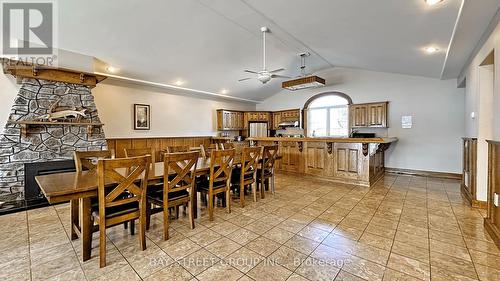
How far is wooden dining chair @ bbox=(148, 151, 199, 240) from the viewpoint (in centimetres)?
241

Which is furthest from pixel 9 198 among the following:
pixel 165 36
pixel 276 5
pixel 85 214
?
pixel 276 5

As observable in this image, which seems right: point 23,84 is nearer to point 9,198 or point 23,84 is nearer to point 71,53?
point 71,53

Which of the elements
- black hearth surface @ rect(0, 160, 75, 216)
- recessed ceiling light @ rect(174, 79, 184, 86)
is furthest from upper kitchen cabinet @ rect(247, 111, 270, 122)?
black hearth surface @ rect(0, 160, 75, 216)

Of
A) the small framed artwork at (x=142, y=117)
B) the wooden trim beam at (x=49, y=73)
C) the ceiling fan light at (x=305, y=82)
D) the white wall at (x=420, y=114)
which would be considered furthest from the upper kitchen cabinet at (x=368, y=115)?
the wooden trim beam at (x=49, y=73)

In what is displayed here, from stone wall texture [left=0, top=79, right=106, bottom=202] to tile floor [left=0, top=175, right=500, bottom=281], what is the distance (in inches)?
37.1

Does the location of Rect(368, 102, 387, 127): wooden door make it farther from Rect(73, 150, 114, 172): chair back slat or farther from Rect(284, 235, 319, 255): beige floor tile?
Rect(73, 150, 114, 172): chair back slat

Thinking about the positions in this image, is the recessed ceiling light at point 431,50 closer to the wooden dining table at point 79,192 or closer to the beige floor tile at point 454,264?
the beige floor tile at point 454,264

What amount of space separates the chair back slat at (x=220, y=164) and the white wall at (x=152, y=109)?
4019 millimetres

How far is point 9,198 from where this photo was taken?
3754 mm

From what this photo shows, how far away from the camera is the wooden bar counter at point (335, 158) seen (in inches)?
191

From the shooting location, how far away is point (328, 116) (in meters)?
8.02
